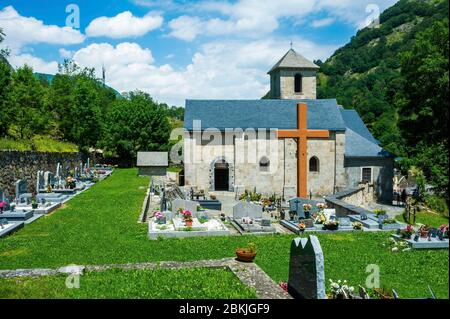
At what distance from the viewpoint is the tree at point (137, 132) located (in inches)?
2309

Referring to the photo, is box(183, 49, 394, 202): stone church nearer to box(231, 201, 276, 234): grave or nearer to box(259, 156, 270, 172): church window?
box(259, 156, 270, 172): church window

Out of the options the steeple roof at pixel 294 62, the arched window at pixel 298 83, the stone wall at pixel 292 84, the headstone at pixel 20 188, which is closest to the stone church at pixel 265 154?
the stone wall at pixel 292 84

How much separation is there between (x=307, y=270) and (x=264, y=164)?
27509 mm

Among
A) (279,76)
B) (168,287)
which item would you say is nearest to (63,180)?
(279,76)

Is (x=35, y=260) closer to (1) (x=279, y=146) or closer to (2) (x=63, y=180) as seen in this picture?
(2) (x=63, y=180)

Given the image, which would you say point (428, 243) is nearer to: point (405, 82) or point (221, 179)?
point (405, 82)

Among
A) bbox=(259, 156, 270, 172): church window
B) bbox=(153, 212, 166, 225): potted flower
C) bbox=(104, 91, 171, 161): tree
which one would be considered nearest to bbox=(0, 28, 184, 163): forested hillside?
bbox=(104, 91, 171, 161): tree

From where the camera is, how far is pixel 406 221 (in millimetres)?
20938

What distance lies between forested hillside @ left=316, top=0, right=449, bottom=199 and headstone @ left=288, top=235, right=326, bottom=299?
8.13 ft

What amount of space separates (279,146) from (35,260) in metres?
24.9

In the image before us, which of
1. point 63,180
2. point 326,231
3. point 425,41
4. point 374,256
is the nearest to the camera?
point 374,256

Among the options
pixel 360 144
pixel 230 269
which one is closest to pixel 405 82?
pixel 360 144

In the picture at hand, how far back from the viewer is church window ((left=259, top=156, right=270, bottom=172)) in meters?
35.3

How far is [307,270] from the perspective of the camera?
7.97 metres
